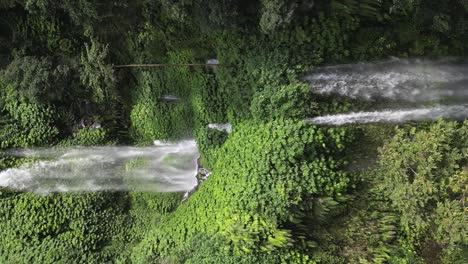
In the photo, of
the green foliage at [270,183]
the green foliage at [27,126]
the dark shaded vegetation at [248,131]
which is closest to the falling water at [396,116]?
the dark shaded vegetation at [248,131]

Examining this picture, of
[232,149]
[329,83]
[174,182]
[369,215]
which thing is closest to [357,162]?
[369,215]

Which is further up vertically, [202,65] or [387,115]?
[202,65]

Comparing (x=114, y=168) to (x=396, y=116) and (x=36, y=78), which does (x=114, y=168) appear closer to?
(x=36, y=78)

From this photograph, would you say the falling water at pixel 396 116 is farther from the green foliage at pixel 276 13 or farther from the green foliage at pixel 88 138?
the green foliage at pixel 88 138

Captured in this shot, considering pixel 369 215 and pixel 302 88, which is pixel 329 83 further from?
pixel 369 215

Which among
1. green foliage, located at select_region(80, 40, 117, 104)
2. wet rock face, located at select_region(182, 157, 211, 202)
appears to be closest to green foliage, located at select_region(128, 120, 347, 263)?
wet rock face, located at select_region(182, 157, 211, 202)
